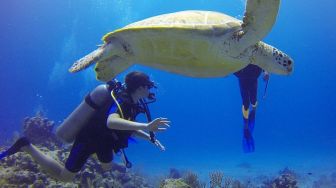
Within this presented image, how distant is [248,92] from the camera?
724 cm

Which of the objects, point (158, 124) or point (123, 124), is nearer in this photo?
point (158, 124)

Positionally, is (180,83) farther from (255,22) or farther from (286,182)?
(255,22)

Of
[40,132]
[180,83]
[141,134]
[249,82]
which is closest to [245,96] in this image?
[249,82]

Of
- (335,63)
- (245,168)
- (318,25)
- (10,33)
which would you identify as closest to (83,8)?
(10,33)

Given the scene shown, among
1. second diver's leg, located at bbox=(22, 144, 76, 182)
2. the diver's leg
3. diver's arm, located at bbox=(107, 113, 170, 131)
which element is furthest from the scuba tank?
the diver's leg

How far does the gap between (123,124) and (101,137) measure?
1034 mm

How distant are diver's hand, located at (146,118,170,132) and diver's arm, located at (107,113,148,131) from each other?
6cm

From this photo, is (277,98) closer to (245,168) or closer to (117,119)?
(245,168)

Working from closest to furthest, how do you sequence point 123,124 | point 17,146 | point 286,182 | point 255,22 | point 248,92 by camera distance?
point 255,22
point 123,124
point 17,146
point 248,92
point 286,182

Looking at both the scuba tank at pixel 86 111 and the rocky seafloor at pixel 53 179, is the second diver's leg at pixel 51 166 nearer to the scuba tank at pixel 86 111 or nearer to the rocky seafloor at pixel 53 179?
the scuba tank at pixel 86 111

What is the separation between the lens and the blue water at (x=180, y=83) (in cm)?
4709

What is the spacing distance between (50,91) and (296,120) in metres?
79.0

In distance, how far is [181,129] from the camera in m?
94.8

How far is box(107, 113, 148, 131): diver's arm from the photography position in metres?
4.06
